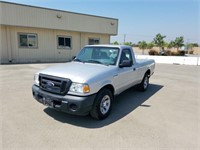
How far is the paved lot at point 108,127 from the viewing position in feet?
10.2

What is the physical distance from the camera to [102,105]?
4109 mm

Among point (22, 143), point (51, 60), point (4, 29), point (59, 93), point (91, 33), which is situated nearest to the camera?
point (22, 143)

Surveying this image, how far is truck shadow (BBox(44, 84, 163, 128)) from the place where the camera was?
154 inches

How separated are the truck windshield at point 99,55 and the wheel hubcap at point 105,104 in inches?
40.6

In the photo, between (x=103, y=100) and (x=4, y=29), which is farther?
(x=4, y=29)

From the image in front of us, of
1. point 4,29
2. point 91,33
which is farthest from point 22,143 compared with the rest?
point 91,33

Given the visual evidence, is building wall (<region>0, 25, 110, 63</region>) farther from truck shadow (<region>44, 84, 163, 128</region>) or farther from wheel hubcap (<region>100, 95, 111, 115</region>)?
wheel hubcap (<region>100, 95, 111, 115</region>)

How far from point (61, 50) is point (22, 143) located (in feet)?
51.0

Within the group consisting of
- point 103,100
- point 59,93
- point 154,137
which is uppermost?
point 59,93

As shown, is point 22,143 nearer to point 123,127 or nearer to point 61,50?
point 123,127

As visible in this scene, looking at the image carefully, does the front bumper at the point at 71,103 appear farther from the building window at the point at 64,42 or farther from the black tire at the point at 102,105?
the building window at the point at 64,42

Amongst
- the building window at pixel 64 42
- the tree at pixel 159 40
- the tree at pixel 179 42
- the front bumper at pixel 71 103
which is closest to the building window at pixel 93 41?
the building window at pixel 64 42

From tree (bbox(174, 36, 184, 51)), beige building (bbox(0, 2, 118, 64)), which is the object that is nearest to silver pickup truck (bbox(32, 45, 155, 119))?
beige building (bbox(0, 2, 118, 64))

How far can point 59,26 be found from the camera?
16516 millimetres
